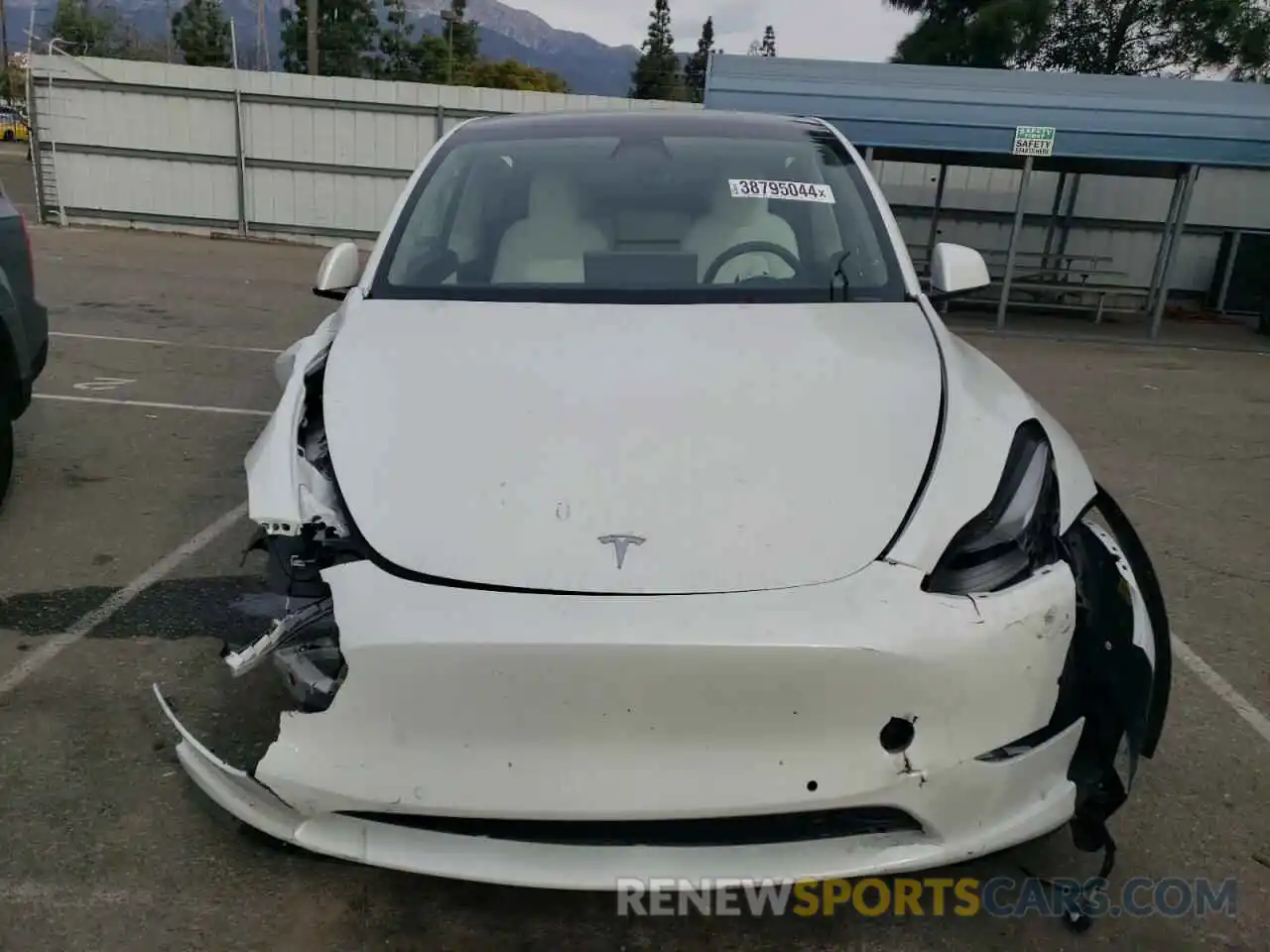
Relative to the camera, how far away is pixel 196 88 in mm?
16312

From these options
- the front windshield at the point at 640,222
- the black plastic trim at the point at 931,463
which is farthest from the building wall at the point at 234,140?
the black plastic trim at the point at 931,463

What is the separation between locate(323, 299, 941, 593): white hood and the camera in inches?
70.0

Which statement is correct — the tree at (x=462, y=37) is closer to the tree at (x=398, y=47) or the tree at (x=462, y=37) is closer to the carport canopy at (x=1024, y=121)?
the tree at (x=398, y=47)

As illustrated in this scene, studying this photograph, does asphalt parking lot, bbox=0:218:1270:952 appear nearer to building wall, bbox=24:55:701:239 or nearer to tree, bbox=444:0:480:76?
building wall, bbox=24:55:701:239

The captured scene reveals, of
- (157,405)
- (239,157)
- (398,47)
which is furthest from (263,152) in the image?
(398,47)

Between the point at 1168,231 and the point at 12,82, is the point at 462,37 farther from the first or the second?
the point at 1168,231

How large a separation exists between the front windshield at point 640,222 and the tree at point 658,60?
61.7 meters

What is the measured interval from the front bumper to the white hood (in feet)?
0.35

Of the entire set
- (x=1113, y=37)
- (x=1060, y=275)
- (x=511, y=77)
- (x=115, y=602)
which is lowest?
(x=115, y=602)

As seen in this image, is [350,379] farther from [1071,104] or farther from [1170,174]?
[1170,174]

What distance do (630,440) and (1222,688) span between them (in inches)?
88.2

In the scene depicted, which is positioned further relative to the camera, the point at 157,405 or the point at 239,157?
the point at 239,157

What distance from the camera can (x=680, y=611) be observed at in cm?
167

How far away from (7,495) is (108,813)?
266cm
